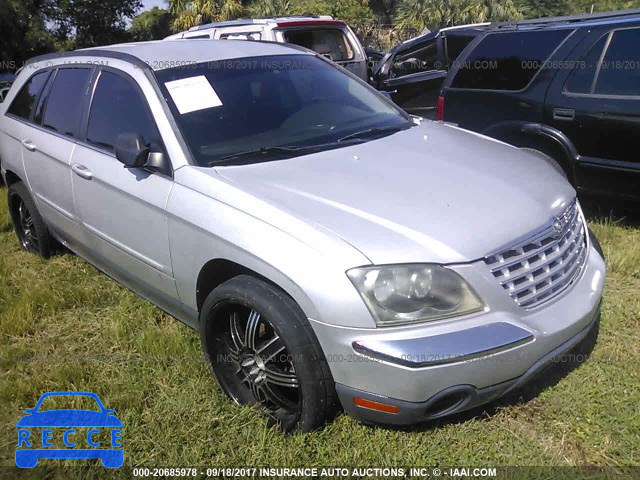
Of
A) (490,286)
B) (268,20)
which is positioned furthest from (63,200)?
(268,20)

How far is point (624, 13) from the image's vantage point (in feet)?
15.6

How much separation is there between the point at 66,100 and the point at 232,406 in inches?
100

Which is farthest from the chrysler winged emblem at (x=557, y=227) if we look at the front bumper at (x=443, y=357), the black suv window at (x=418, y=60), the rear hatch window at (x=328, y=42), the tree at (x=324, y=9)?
the tree at (x=324, y=9)

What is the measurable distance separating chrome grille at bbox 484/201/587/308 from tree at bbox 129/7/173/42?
95.2ft

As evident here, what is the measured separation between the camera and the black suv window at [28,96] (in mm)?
4562

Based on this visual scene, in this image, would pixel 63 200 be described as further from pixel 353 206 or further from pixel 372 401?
pixel 372 401

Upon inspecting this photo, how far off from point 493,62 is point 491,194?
9.61 feet

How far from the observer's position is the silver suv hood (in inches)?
91.9

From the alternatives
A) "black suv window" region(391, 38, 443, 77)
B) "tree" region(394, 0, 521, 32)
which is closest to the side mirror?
"black suv window" region(391, 38, 443, 77)

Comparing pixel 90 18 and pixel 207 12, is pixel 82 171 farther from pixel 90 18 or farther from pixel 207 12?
pixel 90 18

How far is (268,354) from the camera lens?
2645mm

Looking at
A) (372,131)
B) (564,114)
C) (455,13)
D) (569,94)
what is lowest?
(455,13)

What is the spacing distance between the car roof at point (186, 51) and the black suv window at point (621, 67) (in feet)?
7.32

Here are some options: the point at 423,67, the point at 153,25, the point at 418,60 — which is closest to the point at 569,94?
the point at 423,67
